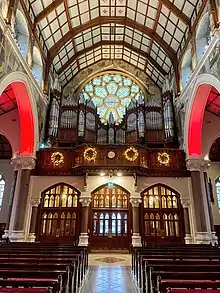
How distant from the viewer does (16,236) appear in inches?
481

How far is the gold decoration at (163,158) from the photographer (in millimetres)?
14234

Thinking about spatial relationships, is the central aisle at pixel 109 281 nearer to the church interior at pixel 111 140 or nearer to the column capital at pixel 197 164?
the church interior at pixel 111 140

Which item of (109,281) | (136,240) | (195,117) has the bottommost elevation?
(109,281)

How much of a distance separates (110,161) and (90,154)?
121 centimetres

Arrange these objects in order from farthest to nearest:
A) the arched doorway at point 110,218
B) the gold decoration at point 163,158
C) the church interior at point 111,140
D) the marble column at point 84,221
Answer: the gold decoration at point 163,158, the arched doorway at point 110,218, the marble column at point 84,221, the church interior at point 111,140

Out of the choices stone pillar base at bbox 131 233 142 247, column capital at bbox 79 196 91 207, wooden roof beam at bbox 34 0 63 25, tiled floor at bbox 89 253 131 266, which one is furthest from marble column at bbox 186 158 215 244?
wooden roof beam at bbox 34 0 63 25

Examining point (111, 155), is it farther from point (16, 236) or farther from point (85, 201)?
point (16, 236)

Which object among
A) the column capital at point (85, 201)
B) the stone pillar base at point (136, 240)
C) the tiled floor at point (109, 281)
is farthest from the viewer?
the column capital at point (85, 201)

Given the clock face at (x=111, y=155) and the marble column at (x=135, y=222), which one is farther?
the clock face at (x=111, y=155)

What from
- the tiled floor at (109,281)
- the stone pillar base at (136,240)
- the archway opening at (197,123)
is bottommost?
the tiled floor at (109,281)

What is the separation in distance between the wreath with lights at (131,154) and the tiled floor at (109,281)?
20.9 feet

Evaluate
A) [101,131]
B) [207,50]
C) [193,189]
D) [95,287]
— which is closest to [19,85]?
[101,131]

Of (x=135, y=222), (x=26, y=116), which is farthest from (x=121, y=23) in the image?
(x=135, y=222)

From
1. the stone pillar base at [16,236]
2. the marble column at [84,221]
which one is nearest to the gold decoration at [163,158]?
the marble column at [84,221]
